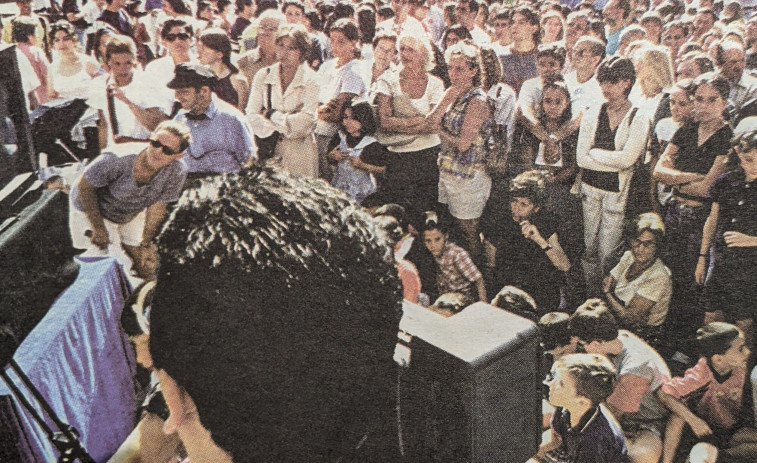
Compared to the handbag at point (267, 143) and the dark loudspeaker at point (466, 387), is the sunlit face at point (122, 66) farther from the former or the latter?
the dark loudspeaker at point (466, 387)

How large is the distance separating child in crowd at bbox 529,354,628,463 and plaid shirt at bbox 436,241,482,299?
1.71 ft

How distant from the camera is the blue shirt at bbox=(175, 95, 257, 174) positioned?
7.22 ft

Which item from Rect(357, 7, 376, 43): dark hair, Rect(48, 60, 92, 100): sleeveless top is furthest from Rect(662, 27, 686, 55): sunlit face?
Rect(48, 60, 92, 100): sleeveless top

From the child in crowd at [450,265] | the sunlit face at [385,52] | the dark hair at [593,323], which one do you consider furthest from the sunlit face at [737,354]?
the sunlit face at [385,52]

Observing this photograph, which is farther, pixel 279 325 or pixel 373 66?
pixel 373 66

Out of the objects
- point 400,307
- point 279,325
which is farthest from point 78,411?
point 400,307

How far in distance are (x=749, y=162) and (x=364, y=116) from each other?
1.46 meters

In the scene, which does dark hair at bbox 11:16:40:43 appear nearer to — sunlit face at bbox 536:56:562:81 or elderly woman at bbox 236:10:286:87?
elderly woman at bbox 236:10:286:87

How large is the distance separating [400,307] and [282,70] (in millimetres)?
1174

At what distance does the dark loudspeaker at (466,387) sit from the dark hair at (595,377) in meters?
0.47

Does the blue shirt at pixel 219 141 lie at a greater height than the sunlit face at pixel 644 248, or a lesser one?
greater

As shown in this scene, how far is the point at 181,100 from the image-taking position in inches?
87.3

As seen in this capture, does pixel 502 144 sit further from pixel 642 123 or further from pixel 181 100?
pixel 181 100

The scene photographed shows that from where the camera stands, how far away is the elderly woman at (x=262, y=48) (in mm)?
2338
